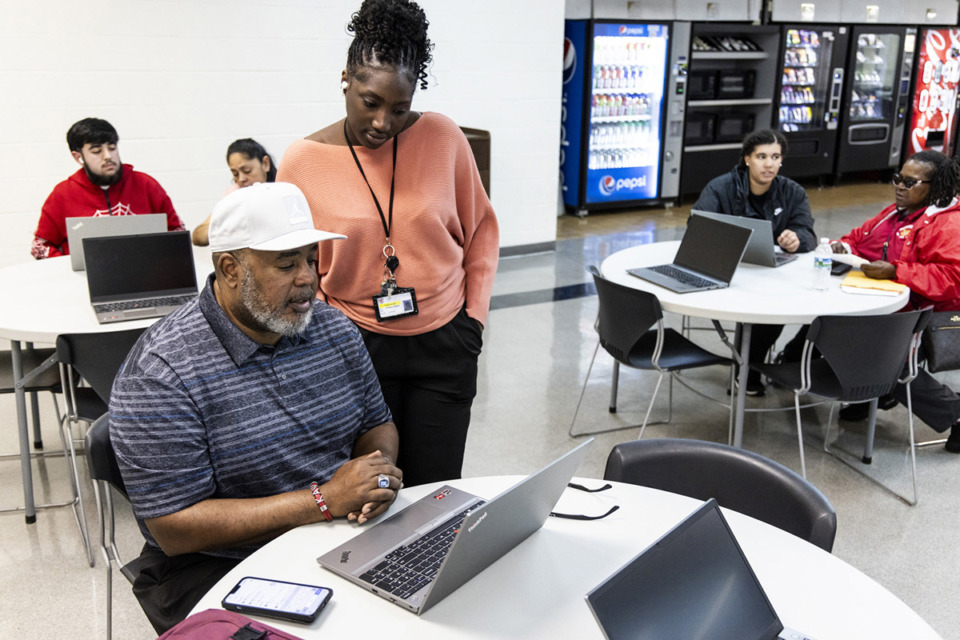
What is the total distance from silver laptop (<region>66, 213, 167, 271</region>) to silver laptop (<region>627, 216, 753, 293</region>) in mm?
2064

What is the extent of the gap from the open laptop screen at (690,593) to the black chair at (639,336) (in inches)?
78.6

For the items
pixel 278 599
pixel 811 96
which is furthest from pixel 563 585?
pixel 811 96

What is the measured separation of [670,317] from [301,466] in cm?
413

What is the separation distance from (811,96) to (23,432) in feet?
30.3

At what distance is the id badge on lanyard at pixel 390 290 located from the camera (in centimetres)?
201

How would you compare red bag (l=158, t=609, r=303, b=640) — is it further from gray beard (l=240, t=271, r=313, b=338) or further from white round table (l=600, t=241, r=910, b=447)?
white round table (l=600, t=241, r=910, b=447)

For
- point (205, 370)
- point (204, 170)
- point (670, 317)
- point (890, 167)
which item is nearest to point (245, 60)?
point (204, 170)

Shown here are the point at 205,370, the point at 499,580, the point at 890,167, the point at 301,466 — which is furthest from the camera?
the point at 890,167

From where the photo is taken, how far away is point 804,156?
971 centimetres

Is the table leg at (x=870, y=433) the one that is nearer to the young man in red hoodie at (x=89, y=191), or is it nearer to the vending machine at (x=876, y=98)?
the young man in red hoodie at (x=89, y=191)

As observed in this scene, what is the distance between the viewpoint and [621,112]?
836cm

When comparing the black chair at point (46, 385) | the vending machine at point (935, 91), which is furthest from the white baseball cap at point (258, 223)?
the vending machine at point (935, 91)

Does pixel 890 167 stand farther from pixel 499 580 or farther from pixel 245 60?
pixel 499 580

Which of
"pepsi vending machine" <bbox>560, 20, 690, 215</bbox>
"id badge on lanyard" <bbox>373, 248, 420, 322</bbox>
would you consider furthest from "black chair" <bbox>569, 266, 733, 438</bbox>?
"pepsi vending machine" <bbox>560, 20, 690, 215</bbox>
